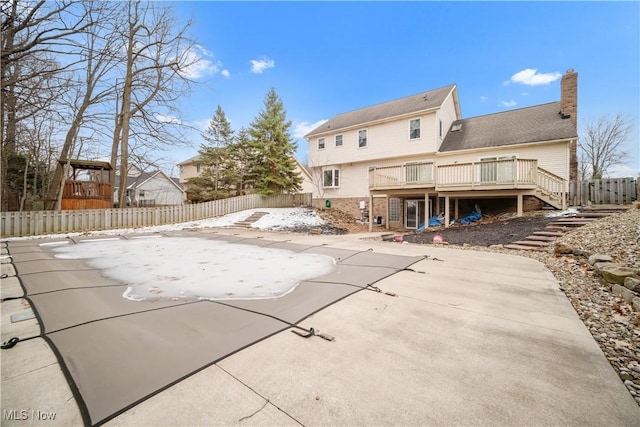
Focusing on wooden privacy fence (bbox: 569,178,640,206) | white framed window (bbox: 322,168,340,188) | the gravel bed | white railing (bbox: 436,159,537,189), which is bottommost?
the gravel bed

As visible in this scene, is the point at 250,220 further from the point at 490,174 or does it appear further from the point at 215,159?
the point at 490,174

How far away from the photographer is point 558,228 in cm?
769

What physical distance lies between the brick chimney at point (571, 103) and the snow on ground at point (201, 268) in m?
12.8

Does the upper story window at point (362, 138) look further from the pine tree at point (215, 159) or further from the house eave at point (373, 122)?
the pine tree at point (215, 159)

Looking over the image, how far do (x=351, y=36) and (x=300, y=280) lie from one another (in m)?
14.9

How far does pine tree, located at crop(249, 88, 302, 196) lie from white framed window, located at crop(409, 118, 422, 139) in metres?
8.34

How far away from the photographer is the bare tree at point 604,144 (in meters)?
22.0

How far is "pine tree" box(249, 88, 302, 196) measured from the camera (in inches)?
727

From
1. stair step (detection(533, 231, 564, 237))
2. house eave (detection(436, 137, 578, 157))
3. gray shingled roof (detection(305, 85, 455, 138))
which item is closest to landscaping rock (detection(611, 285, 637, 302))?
stair step (detection(533, 231, 564, 237))

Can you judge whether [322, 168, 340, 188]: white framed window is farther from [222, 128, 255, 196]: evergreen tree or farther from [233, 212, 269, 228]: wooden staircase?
[222, 128, 255, 196]: evergreen tree

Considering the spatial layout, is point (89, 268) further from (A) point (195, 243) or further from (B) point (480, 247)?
(B) point (480, 247)

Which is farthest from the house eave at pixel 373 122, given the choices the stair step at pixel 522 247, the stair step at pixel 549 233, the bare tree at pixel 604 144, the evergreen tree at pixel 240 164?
the bare tree at pixel 604 144

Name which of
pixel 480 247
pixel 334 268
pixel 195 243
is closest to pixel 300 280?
pixel 334 268

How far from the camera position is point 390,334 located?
2.37 metres
